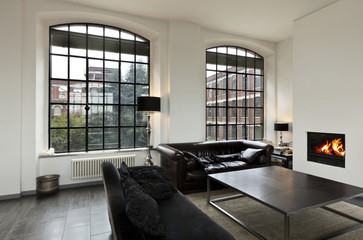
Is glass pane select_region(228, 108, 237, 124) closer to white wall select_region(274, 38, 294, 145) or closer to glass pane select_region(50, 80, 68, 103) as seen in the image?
white wall select_region(274, 38, 294, 145)

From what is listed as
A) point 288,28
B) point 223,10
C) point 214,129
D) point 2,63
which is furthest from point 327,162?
point 2,63

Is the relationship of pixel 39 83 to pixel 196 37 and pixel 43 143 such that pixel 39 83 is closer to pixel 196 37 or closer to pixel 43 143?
pixel 43 143

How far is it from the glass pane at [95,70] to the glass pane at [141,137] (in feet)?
4.70

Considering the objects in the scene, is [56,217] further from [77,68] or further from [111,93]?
[77,68]

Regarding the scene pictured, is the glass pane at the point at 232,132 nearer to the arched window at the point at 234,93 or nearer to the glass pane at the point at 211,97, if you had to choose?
the arched window at the point at 234,93

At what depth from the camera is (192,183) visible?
3541 mm

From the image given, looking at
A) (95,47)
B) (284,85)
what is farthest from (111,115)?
(284,85)

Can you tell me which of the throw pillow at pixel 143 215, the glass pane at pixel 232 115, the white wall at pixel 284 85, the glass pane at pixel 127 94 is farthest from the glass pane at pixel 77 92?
the white wall at pixel 284 85

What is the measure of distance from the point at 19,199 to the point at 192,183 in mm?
2871

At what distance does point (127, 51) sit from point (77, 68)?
116 centimetres

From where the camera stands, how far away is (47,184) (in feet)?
11.8

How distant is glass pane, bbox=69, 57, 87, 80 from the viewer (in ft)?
14.2

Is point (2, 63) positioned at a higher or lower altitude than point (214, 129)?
higher

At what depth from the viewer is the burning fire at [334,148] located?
3.77 meters
